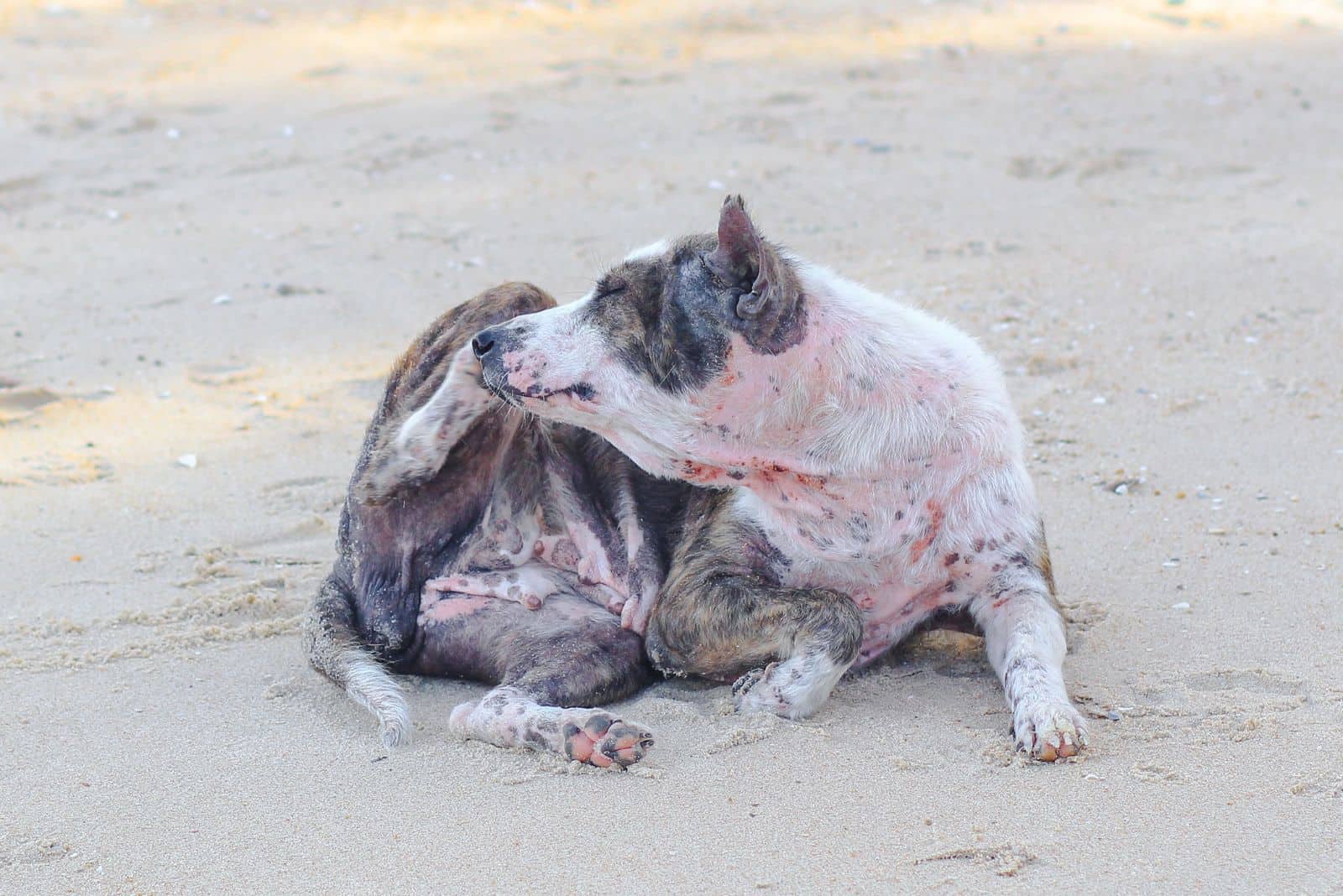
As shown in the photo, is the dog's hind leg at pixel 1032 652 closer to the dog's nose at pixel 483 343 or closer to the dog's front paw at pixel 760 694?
the dog's front paw at pixel 760 694

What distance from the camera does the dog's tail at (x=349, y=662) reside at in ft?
11.7

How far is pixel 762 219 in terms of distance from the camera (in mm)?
7918

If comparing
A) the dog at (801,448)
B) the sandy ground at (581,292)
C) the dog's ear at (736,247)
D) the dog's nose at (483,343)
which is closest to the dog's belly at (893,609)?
the dog at (801,448)

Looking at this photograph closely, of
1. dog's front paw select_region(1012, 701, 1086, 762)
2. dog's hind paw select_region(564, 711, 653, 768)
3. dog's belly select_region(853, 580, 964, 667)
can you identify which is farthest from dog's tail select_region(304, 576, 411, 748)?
dog's front paw select_region(1012, 701, 1086, 762)

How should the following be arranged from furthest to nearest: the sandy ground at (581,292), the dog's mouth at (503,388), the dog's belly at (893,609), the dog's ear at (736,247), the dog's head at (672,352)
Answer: the dog's belly at (893,609) < the dog's mouth at (503,388) < the dog's head at (672,352) < the dog's ear at (736,247) < the sandy ground at (581,292)

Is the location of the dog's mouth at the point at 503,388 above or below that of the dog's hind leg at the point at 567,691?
above

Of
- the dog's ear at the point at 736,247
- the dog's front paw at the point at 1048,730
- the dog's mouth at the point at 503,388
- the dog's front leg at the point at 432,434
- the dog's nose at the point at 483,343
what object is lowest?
the dog's front paw at the point at 1048,730

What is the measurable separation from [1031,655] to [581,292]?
13.1ft

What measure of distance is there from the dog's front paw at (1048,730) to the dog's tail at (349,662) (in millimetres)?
1414

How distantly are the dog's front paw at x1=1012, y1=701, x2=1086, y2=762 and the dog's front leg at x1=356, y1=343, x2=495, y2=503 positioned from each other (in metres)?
1.59

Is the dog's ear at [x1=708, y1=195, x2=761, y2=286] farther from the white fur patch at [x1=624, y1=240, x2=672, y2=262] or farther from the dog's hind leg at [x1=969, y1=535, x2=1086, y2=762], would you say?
the dog's hind leg at [x1=969, y1=535, x2=1086, y2=762]

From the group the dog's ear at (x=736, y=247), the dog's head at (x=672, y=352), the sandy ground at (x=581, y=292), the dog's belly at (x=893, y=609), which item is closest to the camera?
the sandy ground at (x=581, y=292)

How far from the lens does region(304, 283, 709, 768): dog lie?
3.99 meters

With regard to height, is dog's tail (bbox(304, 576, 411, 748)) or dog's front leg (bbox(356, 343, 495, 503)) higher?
dog's front leg (bbox(356, 343, 495, 503))
